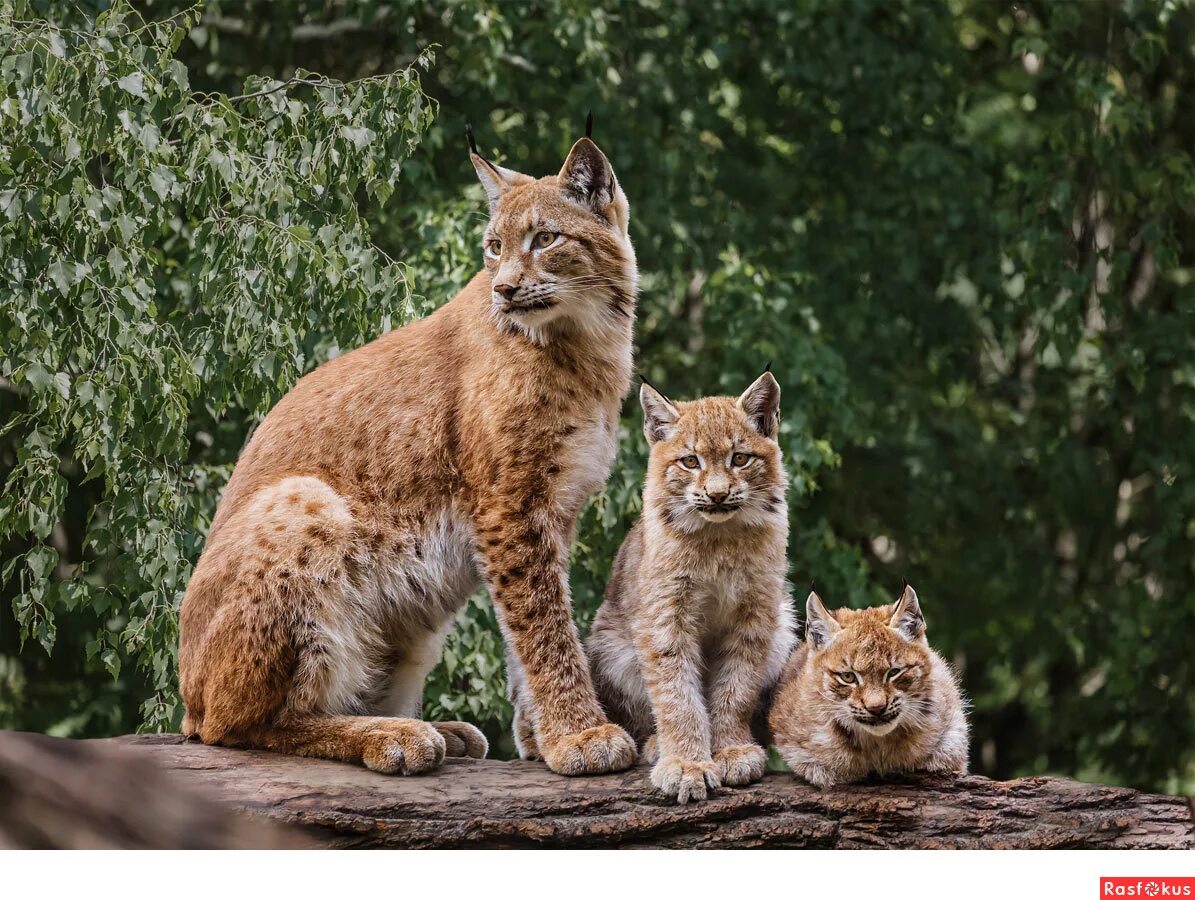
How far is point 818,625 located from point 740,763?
45cm

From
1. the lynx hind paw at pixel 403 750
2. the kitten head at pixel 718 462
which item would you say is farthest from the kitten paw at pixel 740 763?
the lynx hind paw at pixel 403 750

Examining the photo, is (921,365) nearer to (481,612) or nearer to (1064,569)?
(1064,569)

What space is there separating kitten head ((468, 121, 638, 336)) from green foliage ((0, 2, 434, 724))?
162 centimetres

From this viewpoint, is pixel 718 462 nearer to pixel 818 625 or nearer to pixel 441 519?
pixel 818 625

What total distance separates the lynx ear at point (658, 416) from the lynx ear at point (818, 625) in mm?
642

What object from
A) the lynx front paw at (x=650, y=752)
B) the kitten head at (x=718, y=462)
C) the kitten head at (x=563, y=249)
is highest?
the kitten head at (x=563, y=249)

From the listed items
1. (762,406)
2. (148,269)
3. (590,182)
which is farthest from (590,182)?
(148,269)

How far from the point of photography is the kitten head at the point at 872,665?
13.3 feet

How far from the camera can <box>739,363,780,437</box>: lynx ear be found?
14.0 feet

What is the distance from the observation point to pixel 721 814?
4102 millimetres

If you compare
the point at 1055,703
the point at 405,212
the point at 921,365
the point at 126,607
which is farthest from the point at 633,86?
the point at 1055,703

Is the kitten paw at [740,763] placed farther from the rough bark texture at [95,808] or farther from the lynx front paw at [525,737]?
the rough bark texture at [95,808]

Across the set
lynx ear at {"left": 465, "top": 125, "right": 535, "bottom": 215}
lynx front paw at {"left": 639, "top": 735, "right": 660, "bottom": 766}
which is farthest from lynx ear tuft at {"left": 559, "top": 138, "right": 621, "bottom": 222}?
lynx front paw at {"left": 639, "top": 735, "right": 660, "bottom": 766}

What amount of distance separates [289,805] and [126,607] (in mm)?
2963
